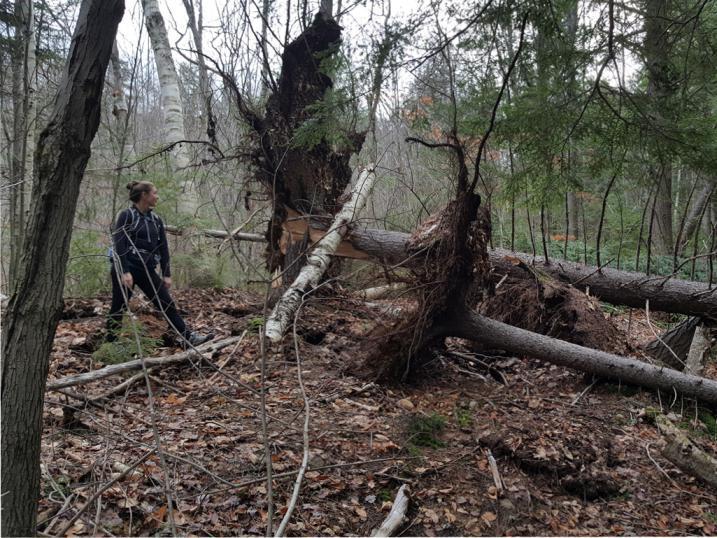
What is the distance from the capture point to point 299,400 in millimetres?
4598

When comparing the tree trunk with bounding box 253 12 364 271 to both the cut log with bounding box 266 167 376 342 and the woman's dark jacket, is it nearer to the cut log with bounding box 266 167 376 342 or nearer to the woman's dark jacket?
the cut log with bounding box 266 167 376 342

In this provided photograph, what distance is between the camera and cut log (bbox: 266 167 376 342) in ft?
18.6

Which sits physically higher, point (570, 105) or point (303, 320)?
point (570, 105)

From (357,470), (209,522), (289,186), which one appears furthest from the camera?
(289,186)

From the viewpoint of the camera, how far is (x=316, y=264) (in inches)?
269

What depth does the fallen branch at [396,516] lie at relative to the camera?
9.98 ft

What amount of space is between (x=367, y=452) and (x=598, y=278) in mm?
4787

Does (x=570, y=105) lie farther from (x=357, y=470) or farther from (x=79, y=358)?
(x=79, y=358)

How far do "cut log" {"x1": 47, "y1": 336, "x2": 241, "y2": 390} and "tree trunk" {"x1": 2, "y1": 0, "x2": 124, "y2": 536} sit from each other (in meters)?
1.36

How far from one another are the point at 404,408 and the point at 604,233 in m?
14.7

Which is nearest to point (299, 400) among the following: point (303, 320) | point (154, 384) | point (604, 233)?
point (154, 384)

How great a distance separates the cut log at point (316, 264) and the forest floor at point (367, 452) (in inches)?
11.7

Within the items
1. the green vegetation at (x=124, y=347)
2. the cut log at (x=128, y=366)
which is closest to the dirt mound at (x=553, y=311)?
the cut log at (x=128, y=366)

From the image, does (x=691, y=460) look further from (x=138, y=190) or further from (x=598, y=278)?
(x=138, y=190)
